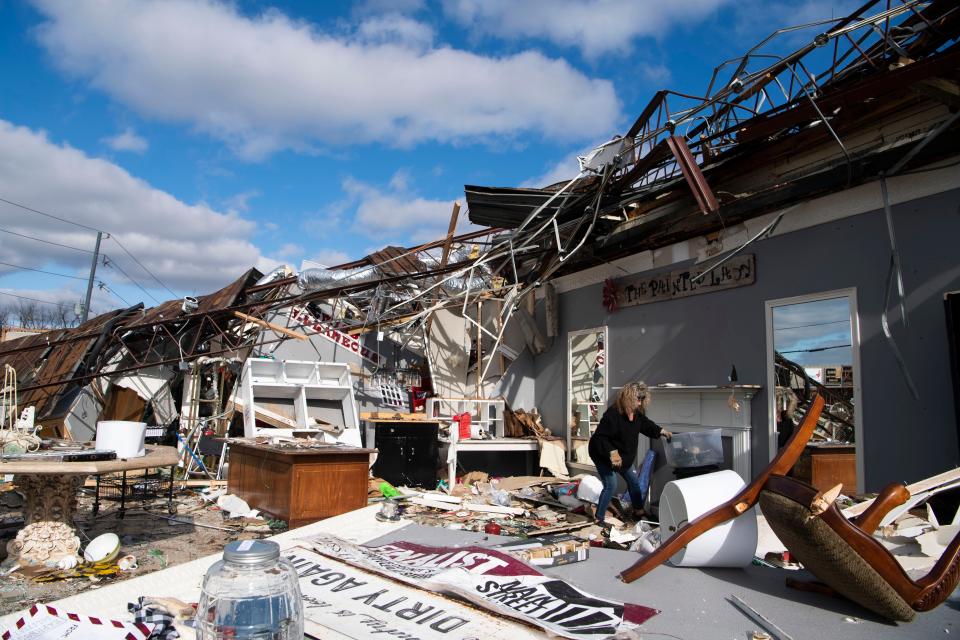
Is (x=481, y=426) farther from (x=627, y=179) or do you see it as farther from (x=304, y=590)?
(x=304, y=590)

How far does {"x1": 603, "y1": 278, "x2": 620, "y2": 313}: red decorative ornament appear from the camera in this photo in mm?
9641

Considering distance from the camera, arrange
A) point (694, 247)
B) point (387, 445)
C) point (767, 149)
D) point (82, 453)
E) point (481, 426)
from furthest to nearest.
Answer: point (481, 426) → point (387, 445) → point (694, 247) → point (767, 149) → point (82, 453)

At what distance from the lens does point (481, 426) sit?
11.4 m

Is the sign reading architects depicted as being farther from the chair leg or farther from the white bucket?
the white bucket

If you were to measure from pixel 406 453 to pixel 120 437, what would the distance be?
18.5 feet

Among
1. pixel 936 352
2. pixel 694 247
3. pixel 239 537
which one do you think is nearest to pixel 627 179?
pixel 694 247

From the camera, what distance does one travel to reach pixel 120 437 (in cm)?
512

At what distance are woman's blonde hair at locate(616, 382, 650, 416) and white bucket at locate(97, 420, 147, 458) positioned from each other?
16.9ft

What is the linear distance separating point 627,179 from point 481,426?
5.29 m

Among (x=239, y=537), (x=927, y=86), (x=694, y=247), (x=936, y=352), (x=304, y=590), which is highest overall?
(x=927, y=86)

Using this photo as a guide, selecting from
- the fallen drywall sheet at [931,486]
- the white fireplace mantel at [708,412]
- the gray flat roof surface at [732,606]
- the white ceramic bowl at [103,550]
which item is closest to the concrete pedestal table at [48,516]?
the white ceramic bowl at [103,550]

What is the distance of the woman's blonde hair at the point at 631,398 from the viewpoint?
7395mm

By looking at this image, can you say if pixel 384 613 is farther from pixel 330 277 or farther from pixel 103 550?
pixel 330 277

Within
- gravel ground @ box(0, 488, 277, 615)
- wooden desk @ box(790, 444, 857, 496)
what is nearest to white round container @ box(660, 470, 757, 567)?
wooden desk @ box(790, 444, 857, 496)
